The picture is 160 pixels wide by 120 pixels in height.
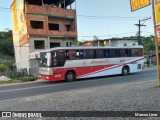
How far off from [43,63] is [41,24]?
1611cm

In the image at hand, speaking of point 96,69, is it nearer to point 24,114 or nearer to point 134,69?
point 134,69

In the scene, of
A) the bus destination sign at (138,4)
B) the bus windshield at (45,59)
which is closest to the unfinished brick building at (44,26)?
the bus windshield at (45,59)

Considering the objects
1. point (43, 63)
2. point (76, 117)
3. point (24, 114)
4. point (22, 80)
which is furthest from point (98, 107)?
point (22, 80)

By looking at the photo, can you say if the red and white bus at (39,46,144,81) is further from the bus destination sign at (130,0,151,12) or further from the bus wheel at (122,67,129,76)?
the bus destination sign at (130,0,151,12)

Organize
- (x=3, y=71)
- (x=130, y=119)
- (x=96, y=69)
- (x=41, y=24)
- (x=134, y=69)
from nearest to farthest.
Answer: (x=130, y=119) → (x=96, y=69) → (x=134, y=69) → (x=3, y=71) → (x=41, y=24)

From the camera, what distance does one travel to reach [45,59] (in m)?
17.1

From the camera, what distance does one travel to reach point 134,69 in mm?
21938

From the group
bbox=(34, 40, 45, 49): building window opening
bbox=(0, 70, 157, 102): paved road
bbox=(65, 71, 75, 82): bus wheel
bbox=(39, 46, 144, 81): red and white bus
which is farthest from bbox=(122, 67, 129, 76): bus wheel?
bbox=(34, 40, 45, 49): building window opening

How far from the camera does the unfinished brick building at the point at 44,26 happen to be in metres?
29.5

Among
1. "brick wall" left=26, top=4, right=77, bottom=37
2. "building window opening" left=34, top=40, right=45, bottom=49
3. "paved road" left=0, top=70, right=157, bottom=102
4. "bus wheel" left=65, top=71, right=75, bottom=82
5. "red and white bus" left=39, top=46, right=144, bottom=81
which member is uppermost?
"brick wall" left=26, top=4, right=77, bottom=37

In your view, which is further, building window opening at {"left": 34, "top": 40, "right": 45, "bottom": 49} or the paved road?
building window opening at {"left": 34, "top": 40, "right": 45, "bottom": 49}

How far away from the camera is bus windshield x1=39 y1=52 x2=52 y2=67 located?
1659 cm

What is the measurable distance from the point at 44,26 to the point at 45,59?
574 inches

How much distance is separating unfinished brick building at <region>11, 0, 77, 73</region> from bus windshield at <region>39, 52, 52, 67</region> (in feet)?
38.9
